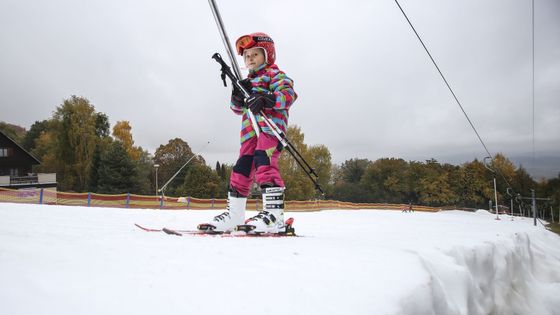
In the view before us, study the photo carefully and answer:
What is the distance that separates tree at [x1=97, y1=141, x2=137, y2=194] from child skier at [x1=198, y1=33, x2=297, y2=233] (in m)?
28.3

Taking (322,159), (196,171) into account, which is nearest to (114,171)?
(196,171)

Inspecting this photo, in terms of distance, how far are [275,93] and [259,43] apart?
594 mm

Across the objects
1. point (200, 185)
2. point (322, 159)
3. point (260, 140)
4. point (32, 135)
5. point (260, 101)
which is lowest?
point (200, 185)

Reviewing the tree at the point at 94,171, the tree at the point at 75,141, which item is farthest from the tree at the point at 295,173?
the tree at the point at 75,141

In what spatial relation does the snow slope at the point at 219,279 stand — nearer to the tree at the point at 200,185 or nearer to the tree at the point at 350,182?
the tree at the point at 200,185

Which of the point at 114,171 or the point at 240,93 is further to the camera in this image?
the point at 114,171

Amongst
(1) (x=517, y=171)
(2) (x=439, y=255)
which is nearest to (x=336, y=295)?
(2) (x=439, y=255)

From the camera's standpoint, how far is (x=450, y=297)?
1.72m

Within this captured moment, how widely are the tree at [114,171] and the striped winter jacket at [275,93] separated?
28.4 meters

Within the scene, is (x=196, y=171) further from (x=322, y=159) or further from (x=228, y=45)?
(x=228, y=45)

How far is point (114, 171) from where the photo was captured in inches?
1101

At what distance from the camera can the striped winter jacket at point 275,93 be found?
9.67 ft

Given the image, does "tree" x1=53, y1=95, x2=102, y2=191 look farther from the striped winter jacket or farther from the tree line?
the striped winter jacket

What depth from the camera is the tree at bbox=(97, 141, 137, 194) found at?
27.9 metres
